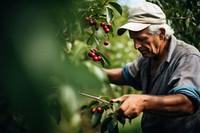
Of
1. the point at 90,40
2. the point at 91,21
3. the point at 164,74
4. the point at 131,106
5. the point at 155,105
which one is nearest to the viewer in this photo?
the point at 131,106

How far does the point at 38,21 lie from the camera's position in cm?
49

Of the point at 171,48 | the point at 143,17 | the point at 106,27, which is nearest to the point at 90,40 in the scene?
the point at 106,27

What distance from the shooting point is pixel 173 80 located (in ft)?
8.07

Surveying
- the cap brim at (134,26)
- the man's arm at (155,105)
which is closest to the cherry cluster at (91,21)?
the cap brim at (134,26)

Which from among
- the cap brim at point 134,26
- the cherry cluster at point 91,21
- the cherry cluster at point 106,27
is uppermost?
the cherry cluster at point 91,21

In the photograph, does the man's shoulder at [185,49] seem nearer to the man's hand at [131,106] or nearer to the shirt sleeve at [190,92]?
the shirt sleeve at [190,92]

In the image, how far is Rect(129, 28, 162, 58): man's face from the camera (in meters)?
2.60

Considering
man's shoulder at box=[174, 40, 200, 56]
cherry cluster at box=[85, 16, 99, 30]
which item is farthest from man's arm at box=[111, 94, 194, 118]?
cherry cluster at box=[85, 16, 99, 30]

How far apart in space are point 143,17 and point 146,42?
0.59 feet

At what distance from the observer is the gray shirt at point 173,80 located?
2379mm

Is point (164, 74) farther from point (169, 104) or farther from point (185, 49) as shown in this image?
point (169, 104)

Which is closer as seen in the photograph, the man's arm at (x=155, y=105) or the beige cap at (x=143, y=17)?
the man's arm at (x=155, y=105)

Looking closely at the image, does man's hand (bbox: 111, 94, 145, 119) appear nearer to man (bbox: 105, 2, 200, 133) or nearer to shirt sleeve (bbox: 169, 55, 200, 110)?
man (bbox: 105, 2, 200, 133)

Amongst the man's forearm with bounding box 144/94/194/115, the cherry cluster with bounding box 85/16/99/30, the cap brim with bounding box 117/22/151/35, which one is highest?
the cherry cluster with bounding box 85/16/99/30
